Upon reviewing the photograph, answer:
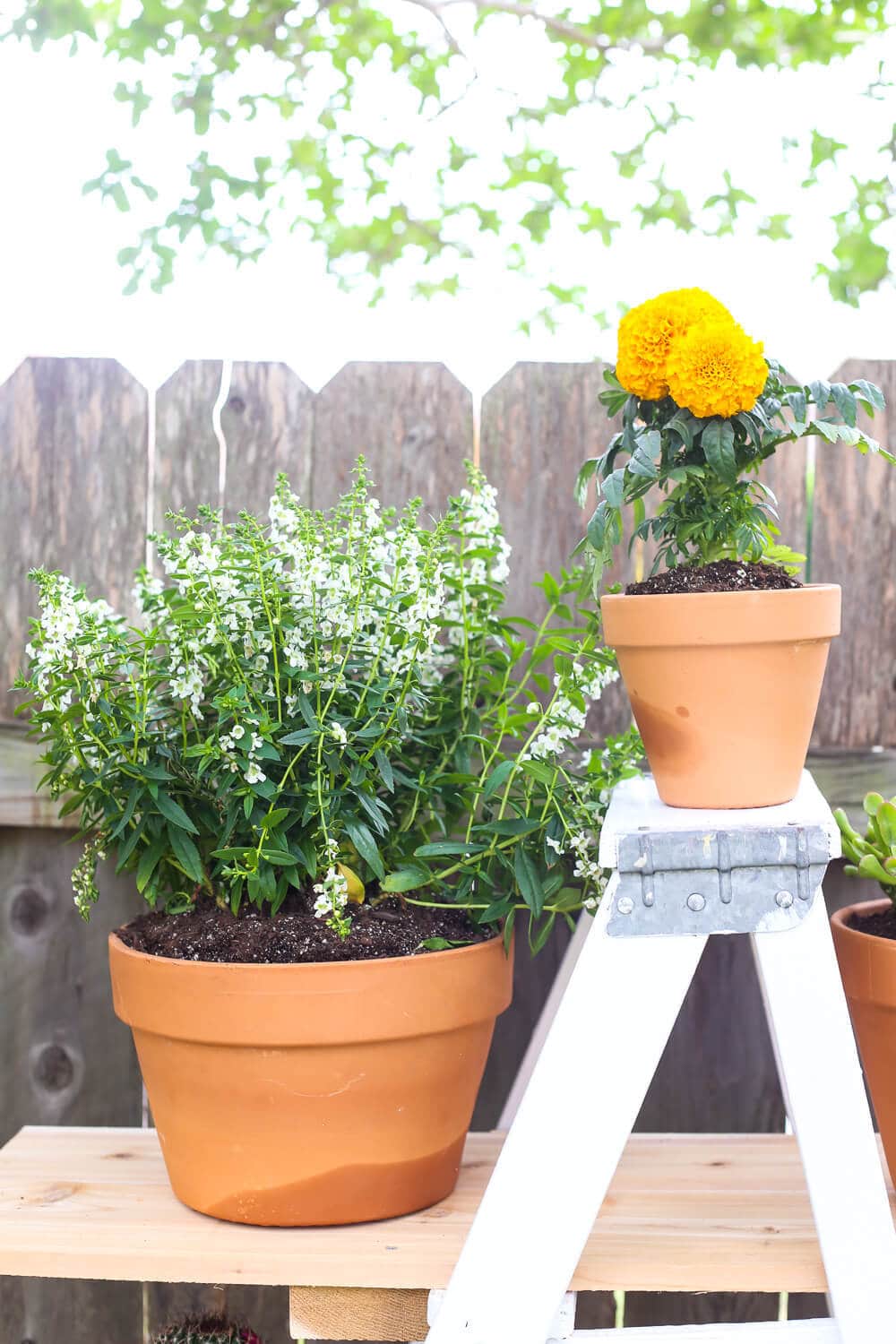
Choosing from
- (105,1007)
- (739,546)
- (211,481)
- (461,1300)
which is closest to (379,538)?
(739,546)

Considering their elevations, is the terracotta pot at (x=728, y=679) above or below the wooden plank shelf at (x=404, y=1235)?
above

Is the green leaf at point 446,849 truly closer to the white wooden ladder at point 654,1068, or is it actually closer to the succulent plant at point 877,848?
the white wooden ladder at point 654,1068

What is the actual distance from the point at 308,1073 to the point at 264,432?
0.89 m

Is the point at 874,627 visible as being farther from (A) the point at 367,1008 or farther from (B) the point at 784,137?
(B) the point at 784,137

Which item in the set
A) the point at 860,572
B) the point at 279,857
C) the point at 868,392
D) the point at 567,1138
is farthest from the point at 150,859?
the point at 860,572

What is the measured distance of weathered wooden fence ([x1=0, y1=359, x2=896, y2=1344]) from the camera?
1.60m

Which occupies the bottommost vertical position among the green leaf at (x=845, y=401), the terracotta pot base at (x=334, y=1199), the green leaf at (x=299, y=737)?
the terracotta pot base at (x=334, y=1199)

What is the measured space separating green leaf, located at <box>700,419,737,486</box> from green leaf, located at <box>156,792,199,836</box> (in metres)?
0.62

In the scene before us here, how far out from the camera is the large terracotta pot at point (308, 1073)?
3.57 feet

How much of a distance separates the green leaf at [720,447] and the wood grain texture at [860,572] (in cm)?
62

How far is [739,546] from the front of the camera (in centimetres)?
A: 106

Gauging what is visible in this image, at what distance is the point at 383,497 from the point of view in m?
1.61

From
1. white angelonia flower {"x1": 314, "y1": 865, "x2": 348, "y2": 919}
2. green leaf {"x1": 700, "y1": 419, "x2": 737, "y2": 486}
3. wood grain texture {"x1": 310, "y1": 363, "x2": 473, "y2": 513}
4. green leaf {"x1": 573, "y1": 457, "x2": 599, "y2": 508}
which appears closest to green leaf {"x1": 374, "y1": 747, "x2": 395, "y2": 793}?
white angelonia flower {"x1": 314, "y1": 865, "x2": 348, "y2": 919}

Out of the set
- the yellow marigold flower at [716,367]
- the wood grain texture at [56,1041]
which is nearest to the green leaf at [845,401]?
the yellow marigold flower at [716,367]
